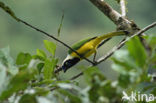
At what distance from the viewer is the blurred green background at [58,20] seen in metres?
25.0

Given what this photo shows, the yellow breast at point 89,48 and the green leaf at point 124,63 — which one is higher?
the yellow breast at point 89,48

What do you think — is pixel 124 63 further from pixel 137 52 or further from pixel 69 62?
pixel 69 62

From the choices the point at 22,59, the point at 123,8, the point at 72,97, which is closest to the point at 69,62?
the point at 123,8

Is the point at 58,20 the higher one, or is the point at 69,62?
the point at 58,20

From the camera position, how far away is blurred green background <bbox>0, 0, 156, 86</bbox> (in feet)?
81.9

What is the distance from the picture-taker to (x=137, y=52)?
0.86m

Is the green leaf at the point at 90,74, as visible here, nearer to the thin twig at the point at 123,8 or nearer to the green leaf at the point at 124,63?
the green leaf at the point at 124,63

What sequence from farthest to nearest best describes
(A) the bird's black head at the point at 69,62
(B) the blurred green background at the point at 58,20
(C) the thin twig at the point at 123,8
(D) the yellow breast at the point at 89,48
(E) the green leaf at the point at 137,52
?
(B) the blurred green background at the point at 58,20, (A) the bird's black head at the point at 69,62, (D) the yellow breast at the point at 89,48, (C) the thin twig at the point at 123,8, (E) the green leaf at the point at 137,52

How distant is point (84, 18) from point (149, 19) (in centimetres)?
501

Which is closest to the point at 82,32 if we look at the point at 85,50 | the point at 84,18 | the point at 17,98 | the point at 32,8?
the point at 84,18

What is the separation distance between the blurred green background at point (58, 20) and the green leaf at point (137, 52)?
21767mm

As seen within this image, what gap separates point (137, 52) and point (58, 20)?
83.8ft

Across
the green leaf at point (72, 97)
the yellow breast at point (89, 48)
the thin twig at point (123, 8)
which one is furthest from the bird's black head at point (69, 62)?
the green leaf at point (72, 97)

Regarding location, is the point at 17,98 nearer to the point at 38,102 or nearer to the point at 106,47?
the point at 38,102
